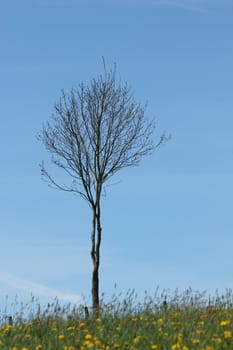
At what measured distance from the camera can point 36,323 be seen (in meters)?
13.6

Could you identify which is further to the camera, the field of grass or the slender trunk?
the slender trunk

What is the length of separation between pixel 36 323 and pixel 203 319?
342 cm

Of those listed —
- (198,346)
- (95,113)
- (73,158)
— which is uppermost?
(95,113)

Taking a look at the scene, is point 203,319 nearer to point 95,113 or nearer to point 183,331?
point 183,331

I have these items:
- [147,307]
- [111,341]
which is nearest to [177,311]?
[147,307]

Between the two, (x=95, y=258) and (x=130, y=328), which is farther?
(x=95, y=258)

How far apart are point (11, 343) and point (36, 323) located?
2074mm

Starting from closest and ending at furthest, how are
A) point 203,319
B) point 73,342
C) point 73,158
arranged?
point 73,342
point 203,319
point 73,158

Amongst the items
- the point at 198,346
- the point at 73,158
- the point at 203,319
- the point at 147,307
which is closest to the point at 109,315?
the point at 147,307

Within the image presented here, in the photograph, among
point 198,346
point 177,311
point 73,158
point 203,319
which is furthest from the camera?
point 73,158

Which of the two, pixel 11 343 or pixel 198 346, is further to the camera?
pixel 11 343

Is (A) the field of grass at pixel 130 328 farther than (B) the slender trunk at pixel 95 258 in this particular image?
No

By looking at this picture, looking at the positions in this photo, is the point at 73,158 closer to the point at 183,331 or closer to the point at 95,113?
the point at 95,113

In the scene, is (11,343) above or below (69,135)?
below
